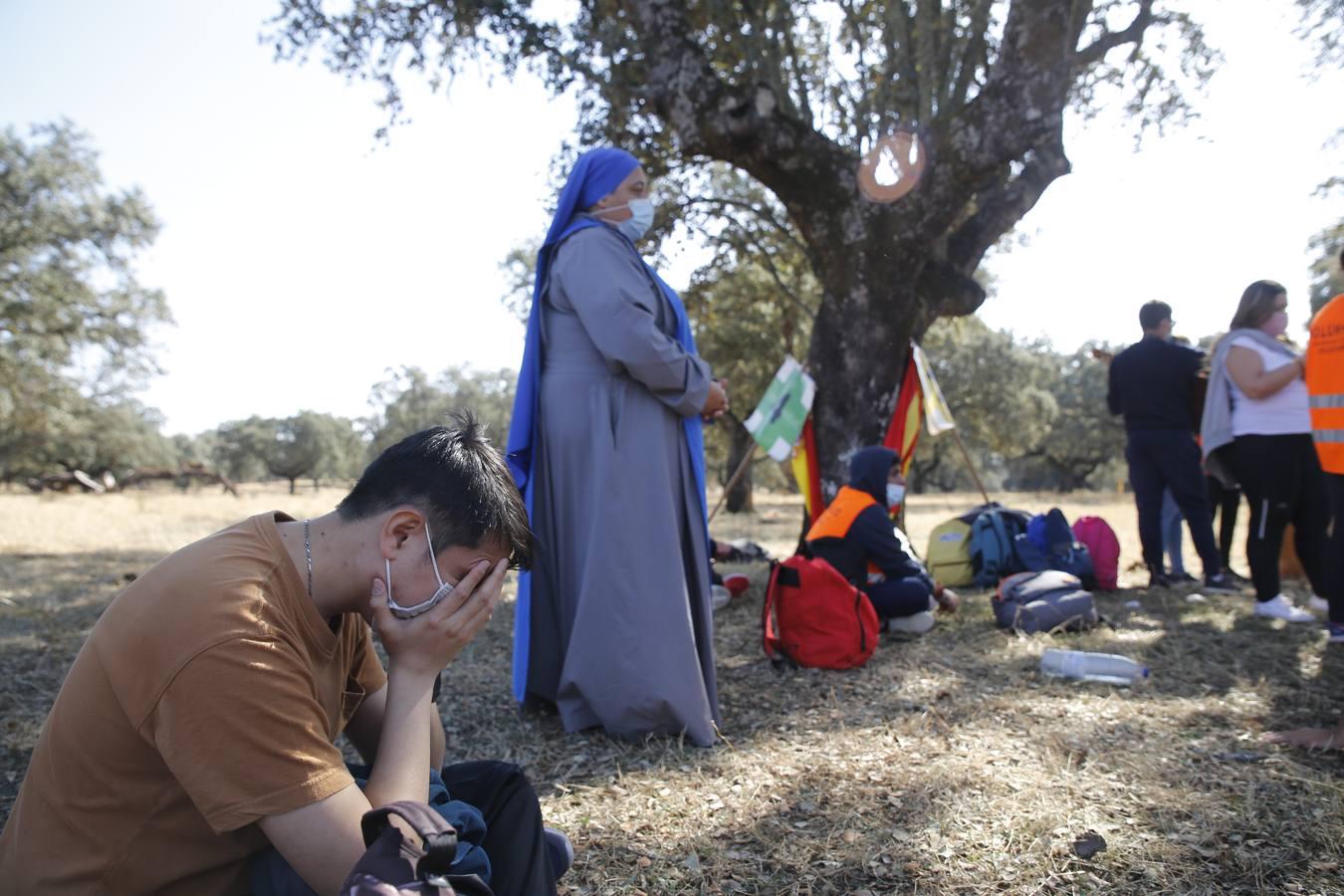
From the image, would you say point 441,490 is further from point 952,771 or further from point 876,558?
point 876,558

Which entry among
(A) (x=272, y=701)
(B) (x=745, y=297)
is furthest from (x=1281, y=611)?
(B) (x=745, y=297)

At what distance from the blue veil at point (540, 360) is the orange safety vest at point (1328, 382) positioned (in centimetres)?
264

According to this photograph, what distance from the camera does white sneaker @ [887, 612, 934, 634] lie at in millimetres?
5020

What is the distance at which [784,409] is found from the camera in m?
7.18

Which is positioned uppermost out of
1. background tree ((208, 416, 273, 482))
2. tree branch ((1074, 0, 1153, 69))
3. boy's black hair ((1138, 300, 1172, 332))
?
tree branch ((1074, 0, 1153, 69))

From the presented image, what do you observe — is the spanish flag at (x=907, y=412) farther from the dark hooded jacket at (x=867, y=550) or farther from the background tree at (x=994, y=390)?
the background tree at (x=994, y=390)

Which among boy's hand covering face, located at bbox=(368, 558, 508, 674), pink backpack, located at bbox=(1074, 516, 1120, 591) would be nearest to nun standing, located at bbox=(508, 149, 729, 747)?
boy's hand covering face, located at bbox=(368, 558, 508, 674)

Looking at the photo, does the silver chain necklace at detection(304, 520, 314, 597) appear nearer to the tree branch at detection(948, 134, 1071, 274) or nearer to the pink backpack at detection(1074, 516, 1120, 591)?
the pink backpack at detection(1074, 516, 1120, 591)

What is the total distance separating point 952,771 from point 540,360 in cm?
220

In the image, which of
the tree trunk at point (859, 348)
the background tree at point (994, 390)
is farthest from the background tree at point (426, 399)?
the tree trunk at point (859, 348)

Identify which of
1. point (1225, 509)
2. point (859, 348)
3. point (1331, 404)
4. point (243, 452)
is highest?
point (859, 348)

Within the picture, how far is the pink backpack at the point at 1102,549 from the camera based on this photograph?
638cm

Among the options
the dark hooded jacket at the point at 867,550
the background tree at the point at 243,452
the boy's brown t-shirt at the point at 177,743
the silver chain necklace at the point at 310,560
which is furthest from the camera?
the background tree at the point at 243,452

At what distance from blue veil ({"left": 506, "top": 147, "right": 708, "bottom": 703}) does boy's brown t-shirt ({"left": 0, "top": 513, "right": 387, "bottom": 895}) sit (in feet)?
6.96
